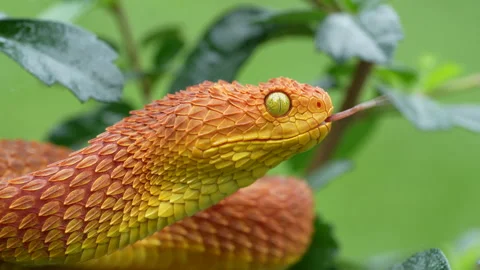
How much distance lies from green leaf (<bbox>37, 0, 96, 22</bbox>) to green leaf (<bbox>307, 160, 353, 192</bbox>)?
0.37 meters

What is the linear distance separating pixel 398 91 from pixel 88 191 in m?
0.50

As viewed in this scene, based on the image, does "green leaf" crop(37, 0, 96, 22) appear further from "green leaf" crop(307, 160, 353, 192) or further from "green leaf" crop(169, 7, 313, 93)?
"green leaf" crop(307, 160, 353, 192)

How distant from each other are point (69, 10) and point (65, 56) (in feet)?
0.89

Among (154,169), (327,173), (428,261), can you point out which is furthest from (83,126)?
(428,261)

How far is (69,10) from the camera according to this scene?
0.86m

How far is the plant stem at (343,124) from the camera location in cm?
83

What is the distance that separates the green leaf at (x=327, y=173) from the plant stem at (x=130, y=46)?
31cm

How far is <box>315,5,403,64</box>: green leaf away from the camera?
695mm

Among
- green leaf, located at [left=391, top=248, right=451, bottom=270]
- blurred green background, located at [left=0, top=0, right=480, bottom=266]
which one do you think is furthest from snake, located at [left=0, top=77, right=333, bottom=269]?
blurred green background, located at [left=0, top=0, right=480, bottom=266]

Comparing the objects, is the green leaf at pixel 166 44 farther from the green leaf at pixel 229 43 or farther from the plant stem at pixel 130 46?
the green leaf at pixel 229 43

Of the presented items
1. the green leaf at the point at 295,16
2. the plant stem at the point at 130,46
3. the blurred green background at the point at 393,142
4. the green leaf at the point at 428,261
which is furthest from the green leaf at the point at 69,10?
the blurred green background at the point at 393,142

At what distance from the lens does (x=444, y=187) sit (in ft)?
8.13

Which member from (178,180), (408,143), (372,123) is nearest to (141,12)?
(408,143)

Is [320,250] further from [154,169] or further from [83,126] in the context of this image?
[83,126]
